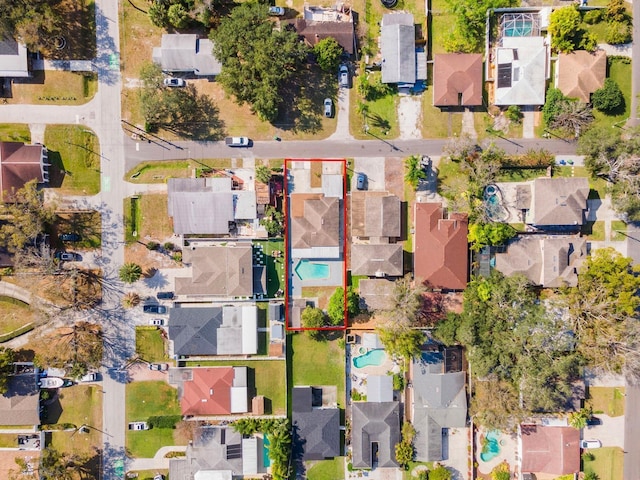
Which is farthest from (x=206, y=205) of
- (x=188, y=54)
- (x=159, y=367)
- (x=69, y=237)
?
(x=159, y=367)

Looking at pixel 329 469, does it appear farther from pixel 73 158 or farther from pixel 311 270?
pixel 73 158

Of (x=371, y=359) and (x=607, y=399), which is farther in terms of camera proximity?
(x=607, y=399)

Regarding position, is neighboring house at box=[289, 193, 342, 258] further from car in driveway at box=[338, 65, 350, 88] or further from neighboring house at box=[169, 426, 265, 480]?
neighboring house at box=[169, 426, 265, 480]

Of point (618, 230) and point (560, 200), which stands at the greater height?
point (560, 200)

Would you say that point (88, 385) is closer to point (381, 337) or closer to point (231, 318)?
point (231, 318)

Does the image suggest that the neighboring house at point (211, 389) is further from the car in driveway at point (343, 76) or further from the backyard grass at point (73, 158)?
the car in driveway at point (343, 76)

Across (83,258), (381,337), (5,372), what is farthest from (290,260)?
(5,372)

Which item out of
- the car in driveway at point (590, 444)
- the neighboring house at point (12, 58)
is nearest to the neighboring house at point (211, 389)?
the neighboring house at point (12, 58)
